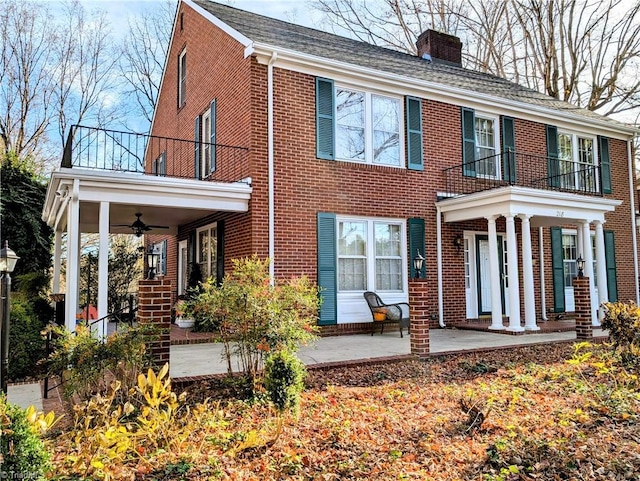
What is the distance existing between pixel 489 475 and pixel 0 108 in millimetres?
Result: 22643

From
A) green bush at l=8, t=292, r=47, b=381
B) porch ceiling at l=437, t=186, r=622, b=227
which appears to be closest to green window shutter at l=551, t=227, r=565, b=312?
porch ceiling at l=437, t=186, r=622, b=227

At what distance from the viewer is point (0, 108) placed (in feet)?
63.4

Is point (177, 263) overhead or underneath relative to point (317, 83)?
underneath

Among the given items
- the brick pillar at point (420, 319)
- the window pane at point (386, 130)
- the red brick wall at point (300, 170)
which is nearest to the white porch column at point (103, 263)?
the red brick wall at point (300, 170)

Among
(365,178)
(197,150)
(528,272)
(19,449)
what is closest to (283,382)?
(19,449)

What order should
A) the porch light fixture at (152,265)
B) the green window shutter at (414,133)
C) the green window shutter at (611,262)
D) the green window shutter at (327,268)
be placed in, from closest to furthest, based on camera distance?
the porch light fixture at (152,265)
the green window shutter at (327,268)
the green window shutter at (414,133)
the green window shutter at (611,262)

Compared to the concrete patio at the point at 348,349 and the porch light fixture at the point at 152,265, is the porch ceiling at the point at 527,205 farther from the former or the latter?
the porch light fixture at the point at 152,265

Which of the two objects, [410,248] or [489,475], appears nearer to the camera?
[489,475]

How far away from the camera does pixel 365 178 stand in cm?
1008

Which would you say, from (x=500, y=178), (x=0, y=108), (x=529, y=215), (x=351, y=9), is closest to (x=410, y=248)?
(x=529, y=215)

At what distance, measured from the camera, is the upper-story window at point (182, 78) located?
13.3 metres

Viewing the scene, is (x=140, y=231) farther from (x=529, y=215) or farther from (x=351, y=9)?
(x=351, y=9)

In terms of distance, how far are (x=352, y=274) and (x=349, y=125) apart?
3.19 metres

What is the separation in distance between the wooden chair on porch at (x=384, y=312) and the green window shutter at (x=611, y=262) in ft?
24.5
